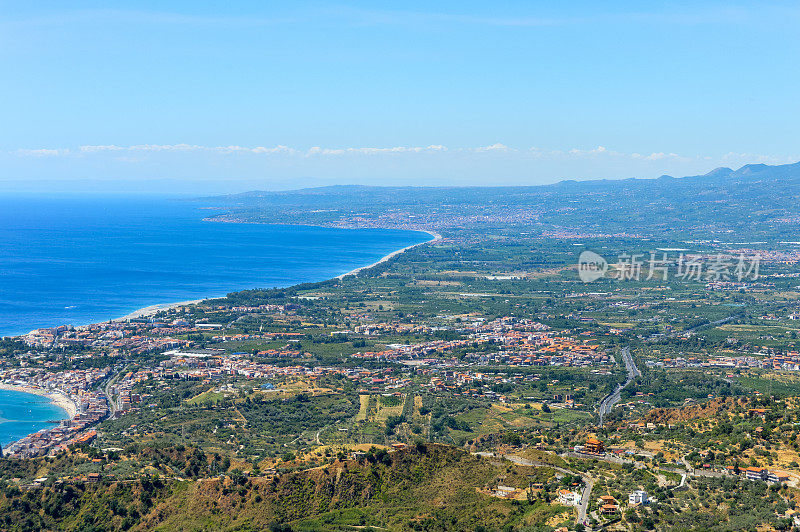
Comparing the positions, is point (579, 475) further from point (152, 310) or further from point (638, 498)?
point (152, 310)

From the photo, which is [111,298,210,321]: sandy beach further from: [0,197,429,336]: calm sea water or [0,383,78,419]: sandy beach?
[0,383,78,419]: sandy beach

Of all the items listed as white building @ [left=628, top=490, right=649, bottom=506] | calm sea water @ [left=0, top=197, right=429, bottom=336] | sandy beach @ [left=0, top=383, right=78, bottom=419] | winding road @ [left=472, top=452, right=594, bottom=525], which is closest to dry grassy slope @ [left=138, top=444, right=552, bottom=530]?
winding road @ [left=472, top=452, right=594, bottom=525]

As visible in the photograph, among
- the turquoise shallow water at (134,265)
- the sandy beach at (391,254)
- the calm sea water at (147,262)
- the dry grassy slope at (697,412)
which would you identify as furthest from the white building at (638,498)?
the sandy beach at (391,254)

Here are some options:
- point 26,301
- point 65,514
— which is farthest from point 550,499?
point 26,301

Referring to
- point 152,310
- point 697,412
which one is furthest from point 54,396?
point 697,412

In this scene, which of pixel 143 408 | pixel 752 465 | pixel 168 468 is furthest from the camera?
pixel 143 408

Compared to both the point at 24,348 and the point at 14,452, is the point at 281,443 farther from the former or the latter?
the point at 24,348

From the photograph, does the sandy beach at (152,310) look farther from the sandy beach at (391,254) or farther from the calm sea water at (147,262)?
the sandy beach at (391,254)

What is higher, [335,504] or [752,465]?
[752,465]
